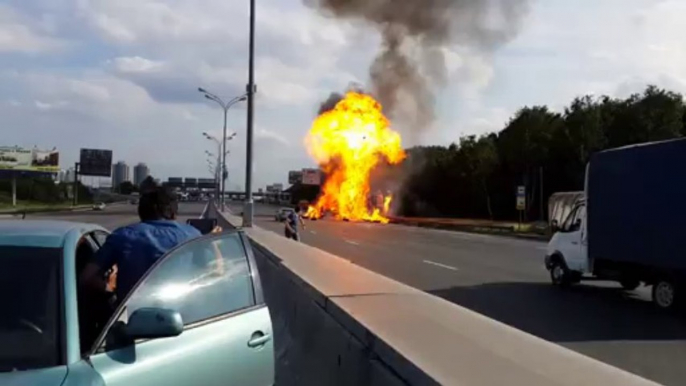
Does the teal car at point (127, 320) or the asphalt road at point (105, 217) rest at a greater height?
the teal car at point (127, 320)

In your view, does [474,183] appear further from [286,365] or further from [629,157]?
[286,365]

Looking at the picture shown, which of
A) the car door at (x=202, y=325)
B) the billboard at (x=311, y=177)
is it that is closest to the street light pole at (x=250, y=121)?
the car door at (x=202, y=325)

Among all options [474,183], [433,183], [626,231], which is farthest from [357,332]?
[433,183]

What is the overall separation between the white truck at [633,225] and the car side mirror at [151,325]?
11.6m

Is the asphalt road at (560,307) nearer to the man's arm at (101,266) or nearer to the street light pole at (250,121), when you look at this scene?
the street light pole at (250,121)

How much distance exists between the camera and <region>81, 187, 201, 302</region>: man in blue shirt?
15.5 ft

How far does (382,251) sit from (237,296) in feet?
83.9

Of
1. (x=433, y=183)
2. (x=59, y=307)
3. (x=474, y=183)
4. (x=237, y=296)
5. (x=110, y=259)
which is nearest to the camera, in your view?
(x=59, y=307)

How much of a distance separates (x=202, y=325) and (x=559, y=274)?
15.0m

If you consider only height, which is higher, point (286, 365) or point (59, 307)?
point (59, 307)

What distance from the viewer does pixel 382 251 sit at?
30.9m

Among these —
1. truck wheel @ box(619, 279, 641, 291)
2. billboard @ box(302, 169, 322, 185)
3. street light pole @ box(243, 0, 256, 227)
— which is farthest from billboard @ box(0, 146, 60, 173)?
truck wheel @ box(619, 279, 641, 291)

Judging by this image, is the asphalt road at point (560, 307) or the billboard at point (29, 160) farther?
the billboard at point (29, 160)

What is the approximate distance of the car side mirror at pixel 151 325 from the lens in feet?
13.1
